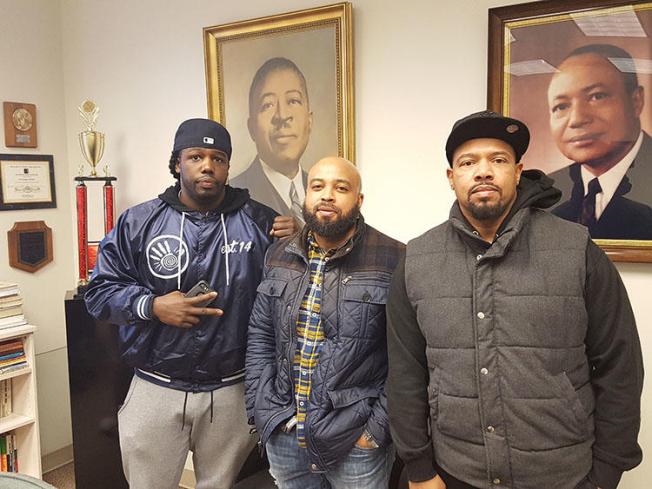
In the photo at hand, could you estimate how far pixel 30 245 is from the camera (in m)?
2.91

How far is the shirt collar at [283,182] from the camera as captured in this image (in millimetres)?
2327

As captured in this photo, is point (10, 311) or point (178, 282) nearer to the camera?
point (178, 282)

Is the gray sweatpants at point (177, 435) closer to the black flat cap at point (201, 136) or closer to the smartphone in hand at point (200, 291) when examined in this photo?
the smartphone in hand at point (200, 291)

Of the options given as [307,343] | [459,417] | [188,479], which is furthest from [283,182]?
[188,479]

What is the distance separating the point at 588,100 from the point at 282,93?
1.15 metres

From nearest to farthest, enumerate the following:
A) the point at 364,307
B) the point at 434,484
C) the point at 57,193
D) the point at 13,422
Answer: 1. the point at 434,484
2. the point at 364,307
3. the point at 13,422
4. the point at 57,193

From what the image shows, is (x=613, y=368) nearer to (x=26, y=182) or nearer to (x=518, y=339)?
(x=518, y=339)

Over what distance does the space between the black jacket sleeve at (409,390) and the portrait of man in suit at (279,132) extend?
1.00m

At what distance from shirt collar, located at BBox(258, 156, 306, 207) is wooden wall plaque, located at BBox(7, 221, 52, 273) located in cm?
137

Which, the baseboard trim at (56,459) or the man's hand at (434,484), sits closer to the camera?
the man's hand at (434,484)

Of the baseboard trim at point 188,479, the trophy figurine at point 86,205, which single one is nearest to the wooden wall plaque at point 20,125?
the trophy figurine at point 86,205

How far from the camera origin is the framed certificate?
278 centimetres

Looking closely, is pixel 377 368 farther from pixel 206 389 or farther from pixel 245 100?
pixel 245 100

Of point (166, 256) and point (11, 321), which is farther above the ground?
point (166, 256)
